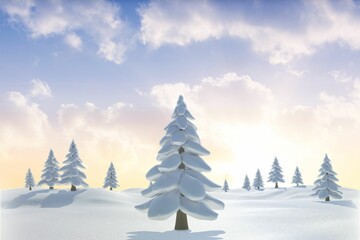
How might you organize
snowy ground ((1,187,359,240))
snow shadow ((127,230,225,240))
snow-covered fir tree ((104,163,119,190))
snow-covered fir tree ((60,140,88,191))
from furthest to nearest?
snow-covered fir tree ((104,163,119,190)) < snow-covered fir tree ((60,140,88,191)) < snowy ground ((1,187,359,240)) < snow shadow ((127,230,225,240))

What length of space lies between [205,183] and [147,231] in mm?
4434

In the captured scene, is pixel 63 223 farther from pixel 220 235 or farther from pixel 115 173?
pixel 115 173

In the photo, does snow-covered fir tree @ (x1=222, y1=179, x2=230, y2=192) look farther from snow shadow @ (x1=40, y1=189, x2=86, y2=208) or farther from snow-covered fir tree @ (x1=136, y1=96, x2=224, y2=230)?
snow-covered fir tree @ (x1=136, y1=96, x2=224, y2=230)

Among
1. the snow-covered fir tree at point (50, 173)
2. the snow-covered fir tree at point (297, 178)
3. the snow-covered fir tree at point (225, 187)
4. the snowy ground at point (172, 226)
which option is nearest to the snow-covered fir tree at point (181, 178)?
the snowy ground at point (172, 226)

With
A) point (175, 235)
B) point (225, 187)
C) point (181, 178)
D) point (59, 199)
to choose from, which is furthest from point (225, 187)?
point (175, 235)

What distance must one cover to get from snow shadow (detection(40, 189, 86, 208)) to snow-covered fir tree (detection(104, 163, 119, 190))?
105ft

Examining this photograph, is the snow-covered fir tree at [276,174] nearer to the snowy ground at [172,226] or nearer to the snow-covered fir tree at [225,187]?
the snow-covered fir tree at [225,187]

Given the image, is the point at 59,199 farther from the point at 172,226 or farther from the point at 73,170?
the point at 172,226

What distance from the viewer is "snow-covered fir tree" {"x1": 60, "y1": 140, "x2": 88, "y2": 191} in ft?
161

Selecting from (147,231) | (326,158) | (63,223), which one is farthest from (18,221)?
(326,158)

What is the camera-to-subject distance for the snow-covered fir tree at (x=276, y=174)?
282 ft

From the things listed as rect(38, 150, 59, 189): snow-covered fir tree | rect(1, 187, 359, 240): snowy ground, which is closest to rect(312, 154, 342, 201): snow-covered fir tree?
rect(1, 187, 359, 240): snowy ground

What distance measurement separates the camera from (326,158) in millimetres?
45875

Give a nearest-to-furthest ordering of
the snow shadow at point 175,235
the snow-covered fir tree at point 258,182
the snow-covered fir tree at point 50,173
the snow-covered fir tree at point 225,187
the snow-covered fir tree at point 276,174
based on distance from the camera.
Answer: the snow shadow at point 175,235
the snow-covered fir tree at point 50,173
the snow-covered fir tree at point 276,174
the snow-covered fir tree at point 258,182
the snow-covered fir tree at point 225,187
